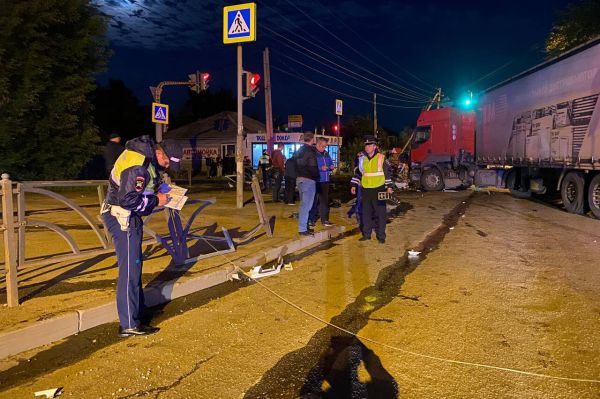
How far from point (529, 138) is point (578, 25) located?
15357 millimetres

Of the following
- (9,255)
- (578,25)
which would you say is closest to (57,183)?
(9,255)

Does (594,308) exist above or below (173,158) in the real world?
below

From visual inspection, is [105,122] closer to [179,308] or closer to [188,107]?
[188,107]

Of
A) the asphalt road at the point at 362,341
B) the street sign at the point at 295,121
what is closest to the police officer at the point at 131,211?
the asphalt road at the point at 362,341

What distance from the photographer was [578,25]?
2641cm

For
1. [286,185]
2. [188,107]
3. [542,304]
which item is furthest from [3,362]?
[188,107]

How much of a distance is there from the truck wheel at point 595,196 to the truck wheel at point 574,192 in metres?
0.35

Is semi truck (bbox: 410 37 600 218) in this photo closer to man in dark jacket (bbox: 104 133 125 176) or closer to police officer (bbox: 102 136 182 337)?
man in dark jacket (bbox: 104 133 125 176)

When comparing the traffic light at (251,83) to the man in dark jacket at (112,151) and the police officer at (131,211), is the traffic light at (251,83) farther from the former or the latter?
the police officer at (131,211)

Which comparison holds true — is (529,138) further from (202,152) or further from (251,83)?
(202,152)

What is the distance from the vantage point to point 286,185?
13.2 meters

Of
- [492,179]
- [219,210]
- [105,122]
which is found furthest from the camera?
[105,122]

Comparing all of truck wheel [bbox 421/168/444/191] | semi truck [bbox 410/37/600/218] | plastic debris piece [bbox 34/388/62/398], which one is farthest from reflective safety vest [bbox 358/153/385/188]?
truck wheel [bbox 421/168/444/191]

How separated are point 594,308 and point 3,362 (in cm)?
558
